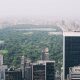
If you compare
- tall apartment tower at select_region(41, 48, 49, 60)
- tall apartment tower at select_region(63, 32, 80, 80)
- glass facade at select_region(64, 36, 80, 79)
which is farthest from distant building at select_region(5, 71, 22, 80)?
glass facade at select_region(64, 36, 80, 79)

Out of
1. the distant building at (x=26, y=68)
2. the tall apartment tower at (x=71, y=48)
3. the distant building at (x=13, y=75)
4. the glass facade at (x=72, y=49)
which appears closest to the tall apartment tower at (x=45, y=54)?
the distant building at (x=26, y=68)

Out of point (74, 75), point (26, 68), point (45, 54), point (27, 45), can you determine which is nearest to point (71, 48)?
point (45, 54)

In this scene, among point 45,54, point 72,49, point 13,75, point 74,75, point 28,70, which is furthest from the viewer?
point 72,49

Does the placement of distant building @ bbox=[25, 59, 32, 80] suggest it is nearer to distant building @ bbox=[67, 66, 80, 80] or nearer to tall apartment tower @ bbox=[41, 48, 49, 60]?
tall apartment tower @ bbox=[41, 48, 49, 60]

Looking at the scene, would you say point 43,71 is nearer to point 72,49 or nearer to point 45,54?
point 45,54

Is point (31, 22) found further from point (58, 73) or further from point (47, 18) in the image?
point (58, 73)

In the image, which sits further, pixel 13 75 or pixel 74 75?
pixel 13 75

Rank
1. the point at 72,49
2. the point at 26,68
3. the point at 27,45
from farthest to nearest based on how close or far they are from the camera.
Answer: the point at 72,49
the point at 27,45
the point at 26,68
